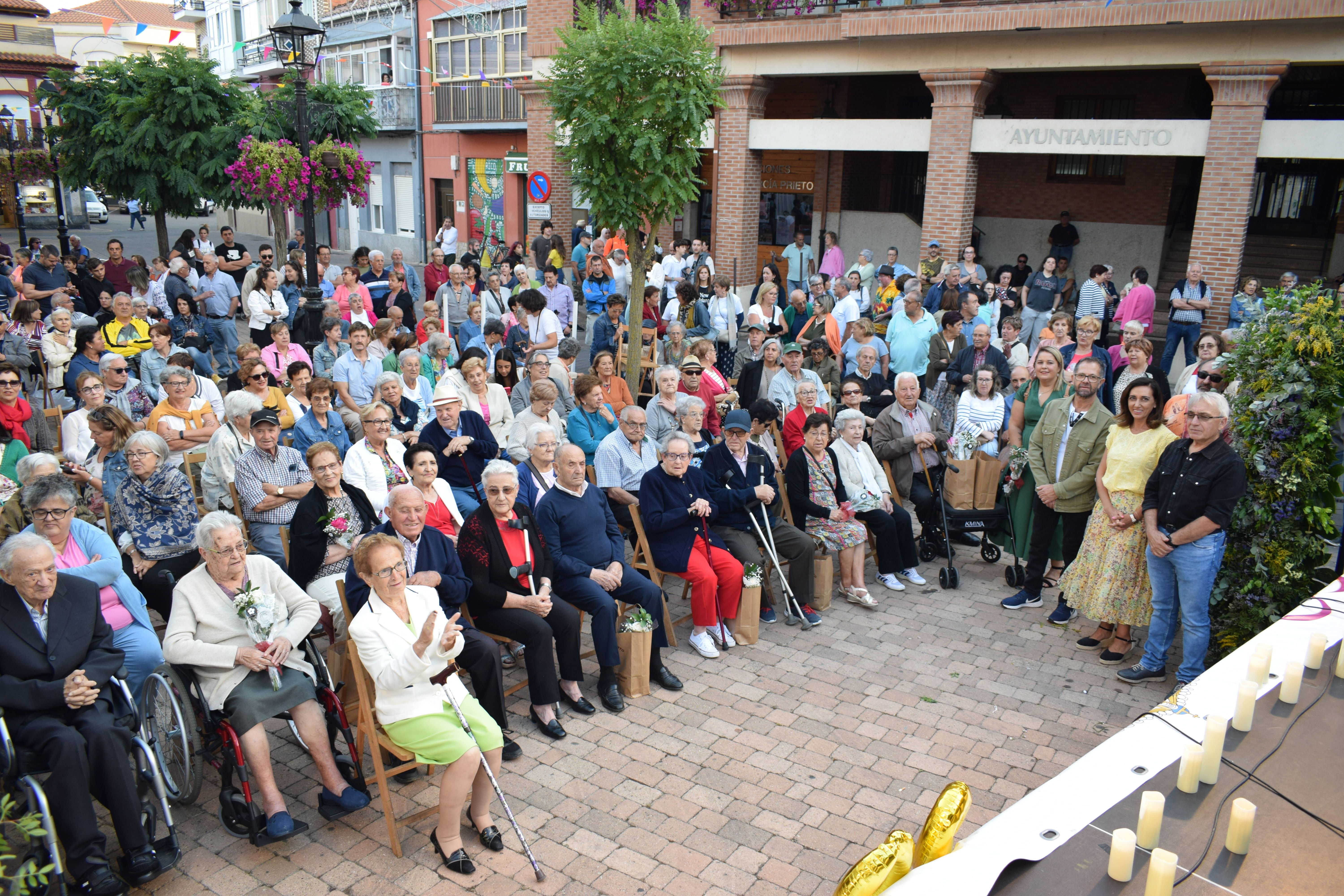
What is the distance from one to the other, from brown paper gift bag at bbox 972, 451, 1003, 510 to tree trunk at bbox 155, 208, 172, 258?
599 inches

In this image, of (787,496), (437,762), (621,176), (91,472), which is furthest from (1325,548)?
(91,472)

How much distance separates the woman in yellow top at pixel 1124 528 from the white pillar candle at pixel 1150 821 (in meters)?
3.63

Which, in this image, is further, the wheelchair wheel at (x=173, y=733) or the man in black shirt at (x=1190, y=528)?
the man in black shirt at (x=1190, y=528)

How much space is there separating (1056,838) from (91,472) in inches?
242

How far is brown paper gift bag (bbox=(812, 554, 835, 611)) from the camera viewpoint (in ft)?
22.7

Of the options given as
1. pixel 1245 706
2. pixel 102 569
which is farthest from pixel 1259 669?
pixel 102 569

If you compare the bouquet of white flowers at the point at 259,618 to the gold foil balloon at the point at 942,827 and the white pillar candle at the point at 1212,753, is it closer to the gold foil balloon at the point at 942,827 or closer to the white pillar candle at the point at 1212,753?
the gold foil balloon at the point at 942,827

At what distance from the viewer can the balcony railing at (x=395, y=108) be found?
28984 millimetres

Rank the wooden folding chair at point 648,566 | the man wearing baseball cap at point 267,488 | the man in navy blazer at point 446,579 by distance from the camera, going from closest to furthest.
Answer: the man in navy blazer at point 446,579
the man wearing baseball cap at point 267,488
the wooden folding chair at point 648,566

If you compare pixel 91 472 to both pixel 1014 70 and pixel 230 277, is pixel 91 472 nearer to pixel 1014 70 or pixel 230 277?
pixel 230 277

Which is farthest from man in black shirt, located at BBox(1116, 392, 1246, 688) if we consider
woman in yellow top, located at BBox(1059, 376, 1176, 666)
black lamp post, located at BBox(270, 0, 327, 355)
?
black lamp post, located at BBox(270, 0, 327, 355)

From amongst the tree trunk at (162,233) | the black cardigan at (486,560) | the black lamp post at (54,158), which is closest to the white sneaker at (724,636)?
the black cardigan at (486,560)

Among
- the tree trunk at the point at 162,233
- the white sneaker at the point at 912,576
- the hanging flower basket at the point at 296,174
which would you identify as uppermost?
the hanging flower basket at the point at 296,174

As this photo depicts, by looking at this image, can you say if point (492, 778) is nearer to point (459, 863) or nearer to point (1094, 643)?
point (459, 863)
